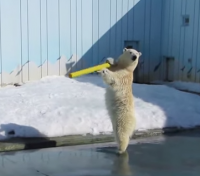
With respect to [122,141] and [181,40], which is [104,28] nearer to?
[181,40]

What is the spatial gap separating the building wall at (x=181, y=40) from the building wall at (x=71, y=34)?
12.6 inches

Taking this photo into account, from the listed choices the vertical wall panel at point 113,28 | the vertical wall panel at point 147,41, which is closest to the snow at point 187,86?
the vertical wall panel at point 147,41

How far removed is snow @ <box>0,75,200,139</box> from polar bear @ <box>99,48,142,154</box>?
1231 millimetres

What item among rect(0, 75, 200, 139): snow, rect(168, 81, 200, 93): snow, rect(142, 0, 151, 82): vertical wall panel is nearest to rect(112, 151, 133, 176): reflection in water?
rect(0, 75, 200, 139): snow

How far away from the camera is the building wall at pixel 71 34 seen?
10.6 meters

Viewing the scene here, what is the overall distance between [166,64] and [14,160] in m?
8.59

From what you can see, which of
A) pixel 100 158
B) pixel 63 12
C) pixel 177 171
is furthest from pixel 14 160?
pixel 63 12

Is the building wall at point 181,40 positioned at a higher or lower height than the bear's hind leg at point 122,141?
higher

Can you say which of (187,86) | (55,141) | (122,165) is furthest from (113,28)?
(122,165)

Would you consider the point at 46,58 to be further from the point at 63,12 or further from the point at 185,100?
the point at 185,100

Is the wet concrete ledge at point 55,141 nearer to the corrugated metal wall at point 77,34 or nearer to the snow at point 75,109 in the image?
the snow at point 75,109

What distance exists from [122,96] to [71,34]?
6330 millimetres

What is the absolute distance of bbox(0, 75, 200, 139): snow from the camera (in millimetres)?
6746

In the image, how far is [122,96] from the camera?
559 centimetres
